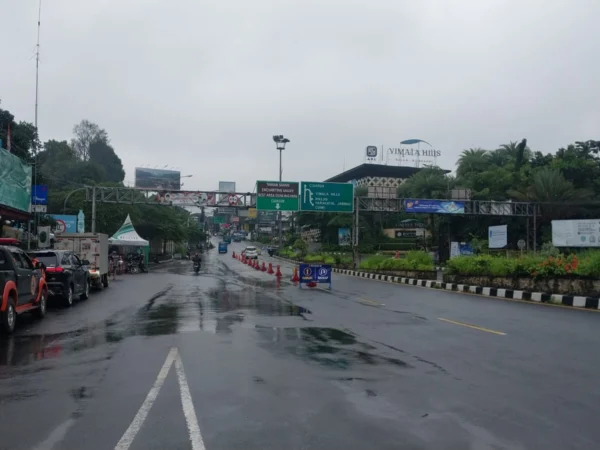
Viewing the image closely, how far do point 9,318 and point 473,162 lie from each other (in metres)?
69.9

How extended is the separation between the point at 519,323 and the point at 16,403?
34.5 feet

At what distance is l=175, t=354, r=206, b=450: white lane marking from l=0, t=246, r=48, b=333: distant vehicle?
5281mm

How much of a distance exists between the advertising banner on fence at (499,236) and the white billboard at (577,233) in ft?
12.4

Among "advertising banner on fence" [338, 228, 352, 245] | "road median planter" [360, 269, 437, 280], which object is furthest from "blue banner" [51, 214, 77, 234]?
"advertising banner on fence" [338, 228, 352, 245]

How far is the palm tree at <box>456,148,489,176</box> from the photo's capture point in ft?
243

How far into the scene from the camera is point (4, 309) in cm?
1108

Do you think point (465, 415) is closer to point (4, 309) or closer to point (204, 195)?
point (4, 309)

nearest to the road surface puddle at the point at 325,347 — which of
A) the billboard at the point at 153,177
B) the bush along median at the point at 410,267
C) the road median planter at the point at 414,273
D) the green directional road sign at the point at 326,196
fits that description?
the road median planter at the point at 414,273

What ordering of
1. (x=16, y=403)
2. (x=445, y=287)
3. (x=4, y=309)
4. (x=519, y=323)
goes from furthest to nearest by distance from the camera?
(x=445, y=287) < (x=519, y=323) < (x=4, y=309) < (x=16, y=403)

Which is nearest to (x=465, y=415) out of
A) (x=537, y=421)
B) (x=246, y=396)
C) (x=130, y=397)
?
(x=537, y=421)

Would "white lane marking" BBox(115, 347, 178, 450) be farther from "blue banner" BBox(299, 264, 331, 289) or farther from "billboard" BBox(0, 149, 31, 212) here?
"billboard" BBox(0, 149, 31, 212)

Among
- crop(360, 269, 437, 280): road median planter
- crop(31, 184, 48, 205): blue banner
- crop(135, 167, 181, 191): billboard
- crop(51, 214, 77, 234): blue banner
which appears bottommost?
crop(360, 269, 437, 280): road median planter

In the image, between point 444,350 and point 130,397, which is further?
point 444,350

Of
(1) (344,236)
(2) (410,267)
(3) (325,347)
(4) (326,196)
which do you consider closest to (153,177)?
(1) (344,236)
